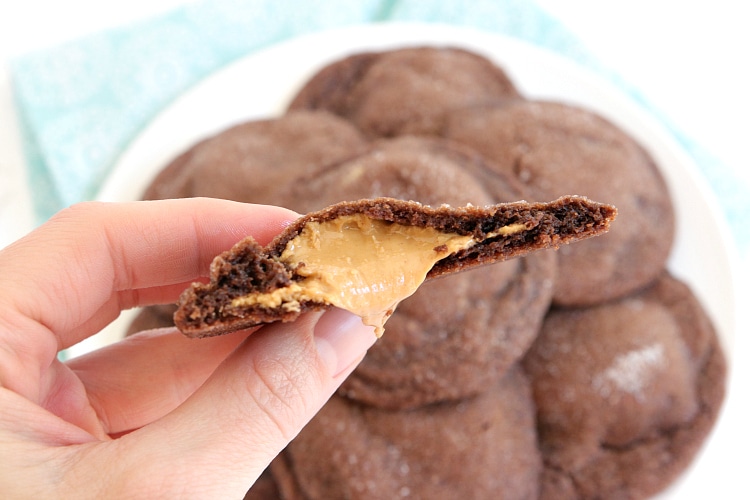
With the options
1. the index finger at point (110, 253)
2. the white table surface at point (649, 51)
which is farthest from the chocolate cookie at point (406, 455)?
the white table surface at point (649, 51)

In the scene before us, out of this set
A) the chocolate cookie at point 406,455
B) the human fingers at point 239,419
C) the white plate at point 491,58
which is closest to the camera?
the human fingers at point 239,419

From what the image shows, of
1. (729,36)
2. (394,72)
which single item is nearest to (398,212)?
(394,72)

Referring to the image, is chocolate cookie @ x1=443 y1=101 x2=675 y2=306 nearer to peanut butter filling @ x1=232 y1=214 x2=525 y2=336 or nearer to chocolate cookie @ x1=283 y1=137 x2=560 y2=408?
chocolate cookie @ x1=283 y1=137 x2=560 y2=408

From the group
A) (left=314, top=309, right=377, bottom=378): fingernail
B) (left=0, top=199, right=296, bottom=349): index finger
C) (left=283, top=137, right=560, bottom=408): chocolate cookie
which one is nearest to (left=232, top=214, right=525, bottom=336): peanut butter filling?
(left=314, top=309, right=377, bottom=378): fingernail

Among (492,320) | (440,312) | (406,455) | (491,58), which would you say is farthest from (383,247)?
(491,58)

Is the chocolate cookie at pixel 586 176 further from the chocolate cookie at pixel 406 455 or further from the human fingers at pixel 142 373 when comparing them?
the human fingers at pixel 142 373

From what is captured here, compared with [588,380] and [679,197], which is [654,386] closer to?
[588,380]
